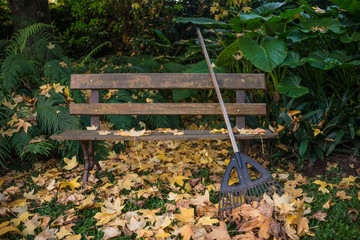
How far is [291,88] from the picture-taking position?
2.68 meters

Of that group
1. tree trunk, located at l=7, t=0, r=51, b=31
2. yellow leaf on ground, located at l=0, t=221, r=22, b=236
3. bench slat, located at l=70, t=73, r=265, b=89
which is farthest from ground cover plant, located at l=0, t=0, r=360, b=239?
tree trunk, located at l=7, t=0, r=51, b=31

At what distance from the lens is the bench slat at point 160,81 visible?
253 cm

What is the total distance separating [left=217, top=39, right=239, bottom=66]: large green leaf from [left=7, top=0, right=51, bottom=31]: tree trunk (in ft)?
7.77

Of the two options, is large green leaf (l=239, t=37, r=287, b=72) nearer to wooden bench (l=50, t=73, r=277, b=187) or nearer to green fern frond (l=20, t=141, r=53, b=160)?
wooden bench (l=50, t=73, r=277, b=187)

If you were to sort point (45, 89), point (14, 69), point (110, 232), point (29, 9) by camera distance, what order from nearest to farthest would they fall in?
1. point (110, 232)
2. point (14, 69)
3. point (45, 89)
4. point (29, 9)

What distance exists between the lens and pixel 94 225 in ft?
5.82

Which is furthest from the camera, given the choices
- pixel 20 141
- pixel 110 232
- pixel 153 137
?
pixel 20 141

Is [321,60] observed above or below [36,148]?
above

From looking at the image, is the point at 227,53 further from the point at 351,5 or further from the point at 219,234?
the point at 219,234

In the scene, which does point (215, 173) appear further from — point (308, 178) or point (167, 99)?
point (167, 99)

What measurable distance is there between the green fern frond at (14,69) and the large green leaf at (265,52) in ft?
6.94

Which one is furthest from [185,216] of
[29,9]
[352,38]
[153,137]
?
[29,9]

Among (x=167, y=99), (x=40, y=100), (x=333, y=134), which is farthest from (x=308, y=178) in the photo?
(x=40, y=100)

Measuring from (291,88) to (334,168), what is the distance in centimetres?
86
